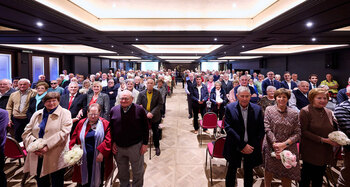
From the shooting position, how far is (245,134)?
2199 mm

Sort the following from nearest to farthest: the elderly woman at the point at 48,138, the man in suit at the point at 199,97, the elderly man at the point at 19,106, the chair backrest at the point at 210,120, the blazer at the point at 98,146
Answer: the elderly woman at the point at 48,138, the blazer at the point at 98,146, the elderly man at the point at 19,106, the chair backrest at the point at 210,120, the man in suit at the point at 199,97

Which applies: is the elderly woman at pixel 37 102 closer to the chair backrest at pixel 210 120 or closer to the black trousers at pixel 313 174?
the chair backrest at pixel 210 120

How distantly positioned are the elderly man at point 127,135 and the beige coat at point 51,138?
0.58 metres

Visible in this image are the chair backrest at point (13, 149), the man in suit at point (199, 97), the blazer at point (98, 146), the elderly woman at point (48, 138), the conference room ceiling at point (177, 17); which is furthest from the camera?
the man in suit at point (199, 97)

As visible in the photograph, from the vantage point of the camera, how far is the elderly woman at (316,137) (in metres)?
2.09

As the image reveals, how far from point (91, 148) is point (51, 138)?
0.47 metres

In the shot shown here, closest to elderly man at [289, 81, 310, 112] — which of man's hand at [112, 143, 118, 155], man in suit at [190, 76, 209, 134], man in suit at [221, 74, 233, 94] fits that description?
man in suit at [190, 76, 209, 134]

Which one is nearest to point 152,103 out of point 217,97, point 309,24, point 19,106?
point 217,97

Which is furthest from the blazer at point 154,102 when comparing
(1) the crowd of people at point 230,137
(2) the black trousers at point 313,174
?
(2) the black trousers at point 313,174

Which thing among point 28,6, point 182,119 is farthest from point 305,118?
point 28,6

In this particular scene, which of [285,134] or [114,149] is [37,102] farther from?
[285,134]

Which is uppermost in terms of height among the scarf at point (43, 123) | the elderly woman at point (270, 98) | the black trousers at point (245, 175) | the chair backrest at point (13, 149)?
the elderly woman at point (270, 98)

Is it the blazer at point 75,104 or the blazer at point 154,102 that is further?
the blazer at point 154,102

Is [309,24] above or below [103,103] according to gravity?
above
